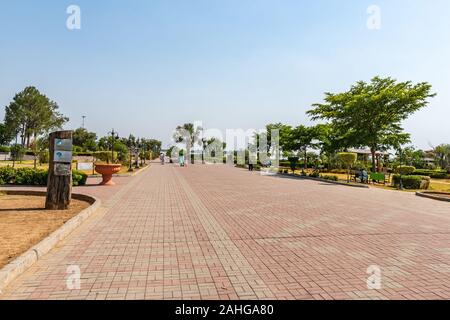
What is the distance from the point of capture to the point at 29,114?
7494cm

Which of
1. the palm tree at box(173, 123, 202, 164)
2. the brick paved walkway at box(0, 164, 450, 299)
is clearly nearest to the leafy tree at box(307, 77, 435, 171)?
the brick paved walkway at box(0, 164, 450, 299)

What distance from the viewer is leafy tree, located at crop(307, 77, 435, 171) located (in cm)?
2662

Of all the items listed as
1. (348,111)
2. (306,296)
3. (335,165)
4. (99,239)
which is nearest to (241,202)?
(99,239)

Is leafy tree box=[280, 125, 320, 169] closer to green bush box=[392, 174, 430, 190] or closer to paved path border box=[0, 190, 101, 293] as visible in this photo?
green bush box=[392, 174, 430, 190]

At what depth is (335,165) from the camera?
41.0 metres

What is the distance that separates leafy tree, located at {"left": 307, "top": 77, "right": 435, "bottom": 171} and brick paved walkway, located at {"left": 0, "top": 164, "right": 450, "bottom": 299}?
2030 cm

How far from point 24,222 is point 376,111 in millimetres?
27951

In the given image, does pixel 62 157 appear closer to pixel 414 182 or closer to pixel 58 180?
pixel 58 180

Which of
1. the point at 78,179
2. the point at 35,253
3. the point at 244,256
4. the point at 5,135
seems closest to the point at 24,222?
the point at 35,253

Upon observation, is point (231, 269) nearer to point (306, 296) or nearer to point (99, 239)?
point (306, 296)

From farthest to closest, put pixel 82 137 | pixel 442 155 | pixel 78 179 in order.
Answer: pixel 82 137, pixel 442 155, pixel 78 179

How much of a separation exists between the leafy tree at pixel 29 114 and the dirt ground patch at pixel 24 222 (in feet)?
248

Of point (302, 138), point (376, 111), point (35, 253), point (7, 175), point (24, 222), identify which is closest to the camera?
point (35, 253)

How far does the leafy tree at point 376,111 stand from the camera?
87.4 ft
